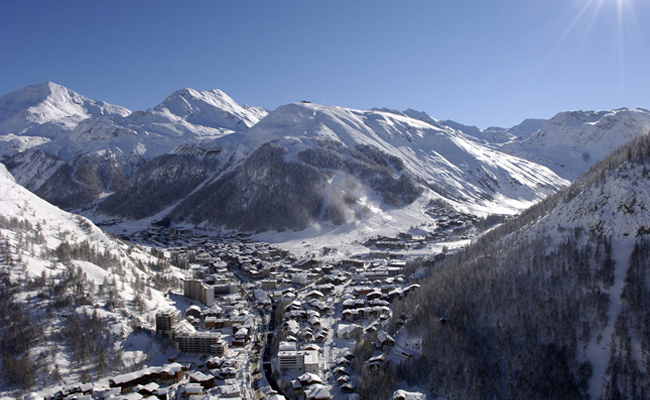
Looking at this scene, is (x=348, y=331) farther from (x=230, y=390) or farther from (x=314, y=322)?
(x=230, y=390)

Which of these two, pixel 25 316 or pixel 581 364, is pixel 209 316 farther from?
pixel 581 364

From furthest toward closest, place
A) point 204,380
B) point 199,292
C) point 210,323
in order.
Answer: point 199,292, point 210,323, point 204,380

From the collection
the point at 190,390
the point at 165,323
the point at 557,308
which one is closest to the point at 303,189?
the point at 165,323

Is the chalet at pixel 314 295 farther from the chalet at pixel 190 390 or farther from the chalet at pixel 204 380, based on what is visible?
the chalet at pixel 190 390

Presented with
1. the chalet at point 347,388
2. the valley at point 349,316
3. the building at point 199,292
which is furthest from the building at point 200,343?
the chalet at point 347,388

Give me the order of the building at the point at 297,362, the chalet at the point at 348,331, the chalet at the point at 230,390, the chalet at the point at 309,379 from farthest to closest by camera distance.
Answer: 1. the chalet at the point at 348,331
2. the building at the point at 297,362
3. the chalet at the point at 309,379
4. the chalet at the point at 230,390

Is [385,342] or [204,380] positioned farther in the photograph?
[385,342]

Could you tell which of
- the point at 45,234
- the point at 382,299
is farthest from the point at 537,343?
the point at 45,234
